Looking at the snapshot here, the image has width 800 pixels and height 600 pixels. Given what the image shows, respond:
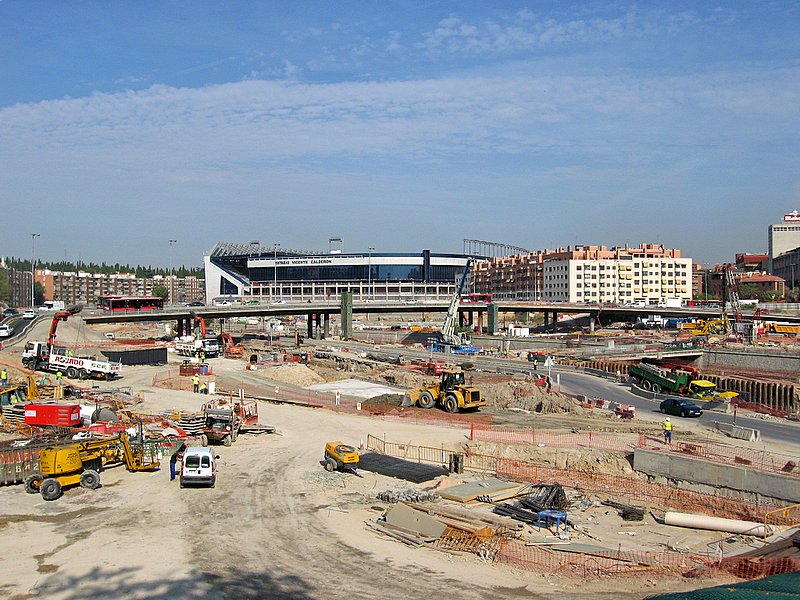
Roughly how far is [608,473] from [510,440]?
20.5ft

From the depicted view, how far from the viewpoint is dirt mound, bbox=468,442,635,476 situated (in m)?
30.8

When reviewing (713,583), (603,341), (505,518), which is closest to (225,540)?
(505,518)

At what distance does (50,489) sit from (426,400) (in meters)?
23.3

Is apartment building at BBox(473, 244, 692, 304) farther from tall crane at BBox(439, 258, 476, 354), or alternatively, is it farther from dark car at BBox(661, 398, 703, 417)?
dark car at BBox(661, 398, 703, 417)

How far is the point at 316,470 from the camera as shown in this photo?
2908cm

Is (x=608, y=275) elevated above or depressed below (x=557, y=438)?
above

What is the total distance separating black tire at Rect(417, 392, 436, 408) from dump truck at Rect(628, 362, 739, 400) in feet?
69.3

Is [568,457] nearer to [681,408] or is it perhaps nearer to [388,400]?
[388,400]

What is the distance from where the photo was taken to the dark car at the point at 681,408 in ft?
147

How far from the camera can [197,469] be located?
25.7 meters

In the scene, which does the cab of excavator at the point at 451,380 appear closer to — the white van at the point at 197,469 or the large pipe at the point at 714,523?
the white van at the point at 197,469

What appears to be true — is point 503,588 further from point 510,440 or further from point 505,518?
point 510,440

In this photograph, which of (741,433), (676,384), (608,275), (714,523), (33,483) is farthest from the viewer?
(608,275)

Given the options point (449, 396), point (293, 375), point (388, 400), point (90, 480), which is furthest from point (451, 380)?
point (90, 480)
